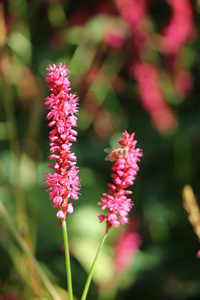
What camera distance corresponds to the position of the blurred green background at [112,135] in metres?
1.11

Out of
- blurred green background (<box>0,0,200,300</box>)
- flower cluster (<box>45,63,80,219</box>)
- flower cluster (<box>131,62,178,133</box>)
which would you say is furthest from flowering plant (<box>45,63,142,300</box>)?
flower cluster (<box>131,62,178,133</box>)

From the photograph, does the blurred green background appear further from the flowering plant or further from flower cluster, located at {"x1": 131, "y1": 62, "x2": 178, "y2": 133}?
the flowering plant

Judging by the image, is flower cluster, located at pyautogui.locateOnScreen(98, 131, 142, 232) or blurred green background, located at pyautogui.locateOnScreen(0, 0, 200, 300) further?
blurred green background, located at pyautogui.locateOnScreen(0, 0, 200, 300)

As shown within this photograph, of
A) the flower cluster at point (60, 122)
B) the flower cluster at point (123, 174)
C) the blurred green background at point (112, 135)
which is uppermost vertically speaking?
the blurred green background at point (112, 135)

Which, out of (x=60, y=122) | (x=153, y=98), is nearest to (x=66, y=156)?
(x=60, y=122)

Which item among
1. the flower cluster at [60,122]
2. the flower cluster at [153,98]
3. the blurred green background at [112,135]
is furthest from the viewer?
the flower cluster at [153,98]

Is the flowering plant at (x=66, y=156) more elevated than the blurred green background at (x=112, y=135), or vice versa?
the blurred green background at (x=112, y=135)

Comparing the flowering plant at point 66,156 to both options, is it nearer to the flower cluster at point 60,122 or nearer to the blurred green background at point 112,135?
the flower cluster at point 60,122

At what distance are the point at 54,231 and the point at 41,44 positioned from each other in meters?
0.69

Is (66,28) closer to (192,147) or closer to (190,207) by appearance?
(192,147)

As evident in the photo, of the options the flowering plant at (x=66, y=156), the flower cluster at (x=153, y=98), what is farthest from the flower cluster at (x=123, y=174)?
the flower cluster at (x=153, y=98)

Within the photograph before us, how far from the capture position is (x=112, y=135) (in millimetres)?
1340

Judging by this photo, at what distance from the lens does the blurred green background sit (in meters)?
1.11

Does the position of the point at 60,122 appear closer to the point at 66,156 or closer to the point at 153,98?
the point at 66,156
